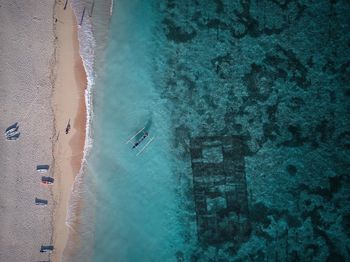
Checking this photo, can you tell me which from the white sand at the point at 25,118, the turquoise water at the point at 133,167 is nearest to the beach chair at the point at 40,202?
the white sand at the point at 25,118

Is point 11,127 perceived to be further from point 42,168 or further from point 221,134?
point 221,134

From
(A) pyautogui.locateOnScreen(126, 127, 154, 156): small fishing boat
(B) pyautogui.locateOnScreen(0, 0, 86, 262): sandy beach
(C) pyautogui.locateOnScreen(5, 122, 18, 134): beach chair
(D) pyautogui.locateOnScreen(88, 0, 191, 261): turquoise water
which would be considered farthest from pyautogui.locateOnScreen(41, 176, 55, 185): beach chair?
(A) pyautogui.locateOnScreen(126, 127, 154, 156): small fishing boat

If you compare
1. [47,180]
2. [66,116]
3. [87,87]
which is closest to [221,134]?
[87,87]

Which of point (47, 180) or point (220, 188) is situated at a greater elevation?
point (47, 180)

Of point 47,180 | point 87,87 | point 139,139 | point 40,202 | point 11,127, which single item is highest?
point 87,87

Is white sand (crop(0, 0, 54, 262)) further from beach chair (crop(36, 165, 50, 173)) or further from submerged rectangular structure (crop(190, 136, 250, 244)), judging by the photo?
submerged rectangular structure (crop(190, 136, 250, 244))

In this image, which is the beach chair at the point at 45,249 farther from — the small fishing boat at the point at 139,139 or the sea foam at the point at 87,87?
the small fishing boat at the point at 139,139
